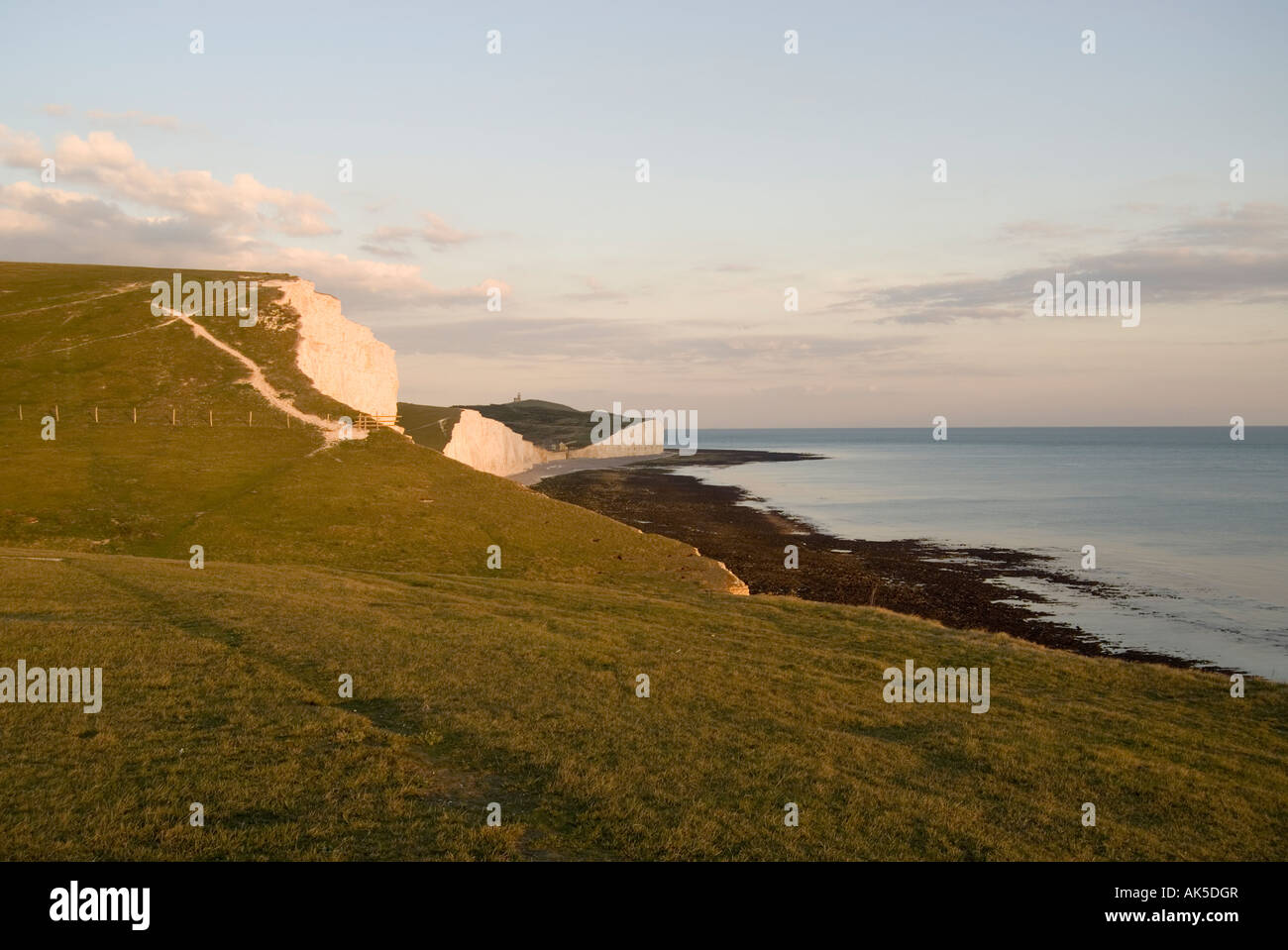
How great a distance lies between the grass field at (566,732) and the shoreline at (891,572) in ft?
39.6

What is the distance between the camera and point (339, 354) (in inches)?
3413

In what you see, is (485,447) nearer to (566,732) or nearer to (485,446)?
(485,446)

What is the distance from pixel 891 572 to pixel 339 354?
63076mm

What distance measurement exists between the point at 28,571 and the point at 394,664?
16.7 metres

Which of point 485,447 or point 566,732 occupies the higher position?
point 485,447

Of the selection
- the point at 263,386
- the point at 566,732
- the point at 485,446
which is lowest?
the point at 566,732

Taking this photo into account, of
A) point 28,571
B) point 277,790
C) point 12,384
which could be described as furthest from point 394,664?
point 12,384

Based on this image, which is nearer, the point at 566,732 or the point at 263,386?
the point at 566,732

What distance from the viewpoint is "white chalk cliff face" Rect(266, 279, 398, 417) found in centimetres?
8312

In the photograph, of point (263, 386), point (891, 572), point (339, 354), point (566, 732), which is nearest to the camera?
point (566, 732)

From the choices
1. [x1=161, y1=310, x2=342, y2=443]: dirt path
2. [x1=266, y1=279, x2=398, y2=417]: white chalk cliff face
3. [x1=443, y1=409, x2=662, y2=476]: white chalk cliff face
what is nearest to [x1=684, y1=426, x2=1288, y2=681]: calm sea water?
[x1=443, y1=409, x2=662, y2=476]: white chalk cliff face

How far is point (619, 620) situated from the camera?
Answer: 2934 cm

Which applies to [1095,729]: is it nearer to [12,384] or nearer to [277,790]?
[277,790]

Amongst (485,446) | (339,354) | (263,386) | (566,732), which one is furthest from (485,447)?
(566,732)
